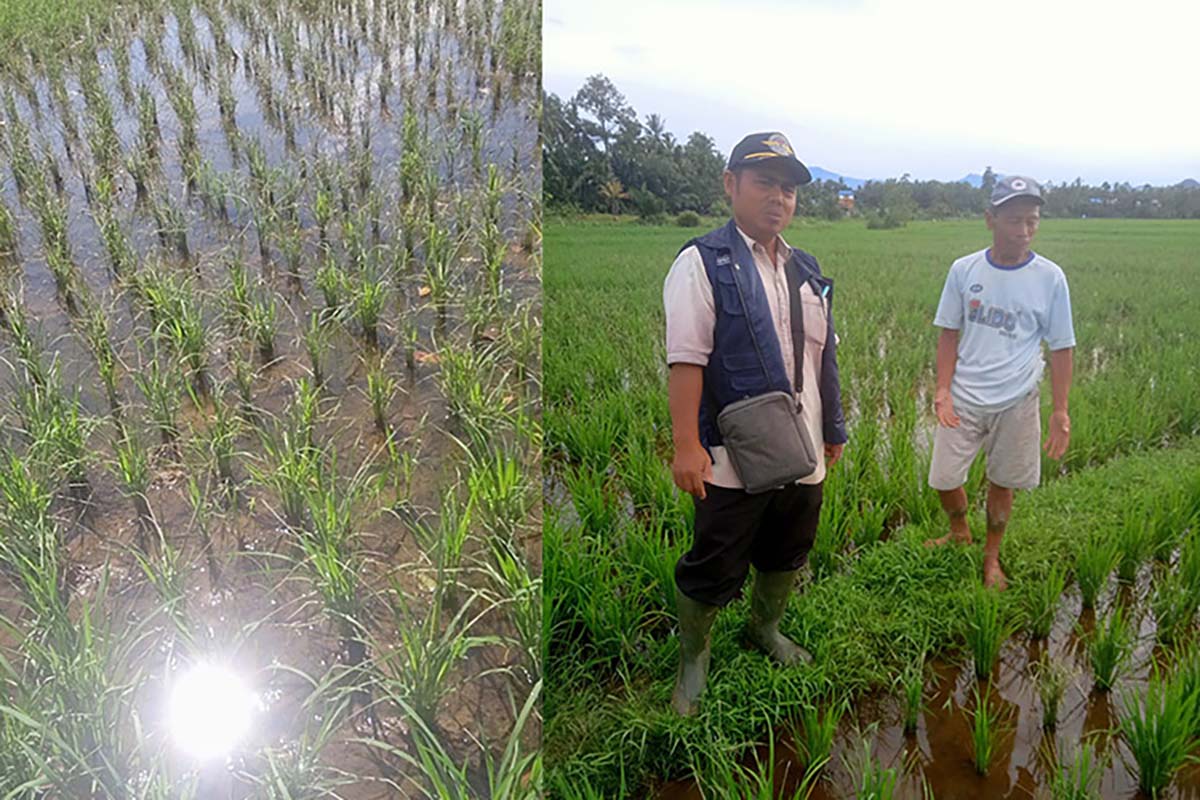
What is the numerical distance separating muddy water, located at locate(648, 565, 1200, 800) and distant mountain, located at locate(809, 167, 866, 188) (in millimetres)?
1039

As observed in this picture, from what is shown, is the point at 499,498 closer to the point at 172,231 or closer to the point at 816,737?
the point at 816,737

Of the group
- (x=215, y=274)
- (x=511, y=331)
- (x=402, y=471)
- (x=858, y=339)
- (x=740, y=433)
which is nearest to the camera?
(x=740, y=433)

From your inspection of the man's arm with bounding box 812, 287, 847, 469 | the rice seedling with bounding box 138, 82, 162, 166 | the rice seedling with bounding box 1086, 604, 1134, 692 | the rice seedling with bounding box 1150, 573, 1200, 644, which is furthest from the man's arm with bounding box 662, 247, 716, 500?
the rice seedling with bounding box 138, 82, 162, 166

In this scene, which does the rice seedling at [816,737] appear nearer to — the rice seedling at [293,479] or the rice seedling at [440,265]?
the rice seedling at [293,479]

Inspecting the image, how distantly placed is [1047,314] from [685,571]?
891 millimetres

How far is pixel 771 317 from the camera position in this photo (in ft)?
3.83

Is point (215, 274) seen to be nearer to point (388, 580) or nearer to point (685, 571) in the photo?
point (388, 580)

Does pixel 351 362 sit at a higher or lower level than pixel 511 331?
lower

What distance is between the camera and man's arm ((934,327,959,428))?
1453 millimetres

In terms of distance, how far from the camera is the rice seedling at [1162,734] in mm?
1105

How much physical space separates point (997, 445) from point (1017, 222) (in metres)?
0.49

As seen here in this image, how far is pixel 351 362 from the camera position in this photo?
212 centimetres

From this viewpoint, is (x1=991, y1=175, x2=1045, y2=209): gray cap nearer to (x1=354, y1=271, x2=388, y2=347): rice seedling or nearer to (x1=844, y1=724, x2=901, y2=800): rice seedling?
(x1=844, y1=724, x2=901, y2=800): rice seedling

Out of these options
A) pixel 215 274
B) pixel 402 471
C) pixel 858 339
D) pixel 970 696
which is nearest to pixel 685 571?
pixel 970 696
